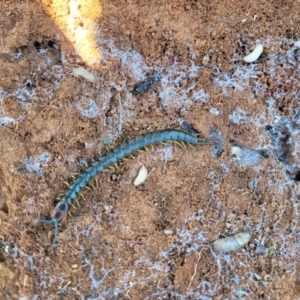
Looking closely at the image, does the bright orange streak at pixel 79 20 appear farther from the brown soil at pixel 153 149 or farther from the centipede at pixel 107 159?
the centipede at pixel 107 159

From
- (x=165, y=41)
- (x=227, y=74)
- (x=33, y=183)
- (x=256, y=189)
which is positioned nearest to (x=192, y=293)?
(x=256, y=189)

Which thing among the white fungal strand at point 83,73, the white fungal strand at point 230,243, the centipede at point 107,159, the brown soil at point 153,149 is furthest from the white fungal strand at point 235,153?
the white fungal strand at point 83,73

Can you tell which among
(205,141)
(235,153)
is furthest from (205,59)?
(235,153)

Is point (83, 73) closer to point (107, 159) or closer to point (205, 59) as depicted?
point (107, 159)

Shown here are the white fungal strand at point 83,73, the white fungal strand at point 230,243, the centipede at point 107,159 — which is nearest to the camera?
the centipede at point 107,159

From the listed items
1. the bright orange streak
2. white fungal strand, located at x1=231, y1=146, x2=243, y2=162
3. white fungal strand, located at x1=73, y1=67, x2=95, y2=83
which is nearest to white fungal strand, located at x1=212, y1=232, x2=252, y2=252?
white fungal strand, located at x1=231, y1=146, x2=243, y2=162

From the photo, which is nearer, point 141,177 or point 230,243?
point 141,177
